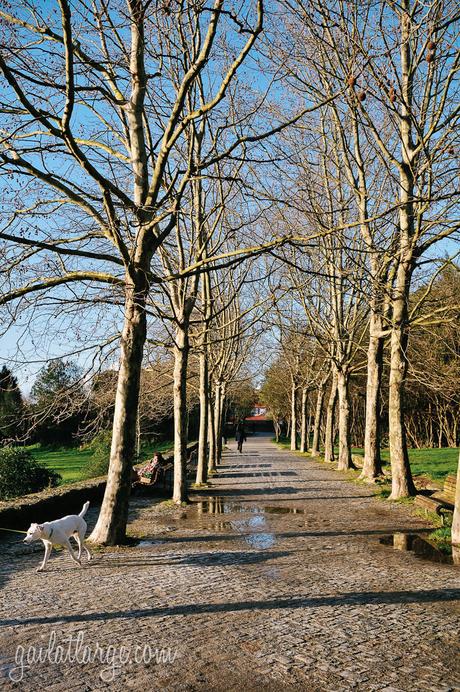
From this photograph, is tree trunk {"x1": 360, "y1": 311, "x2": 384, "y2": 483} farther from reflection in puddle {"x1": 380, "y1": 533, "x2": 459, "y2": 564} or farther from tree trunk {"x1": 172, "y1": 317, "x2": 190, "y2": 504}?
reflection in puddle {"x1": 380, "y1": 533, "x2": 459, "y2": 564}

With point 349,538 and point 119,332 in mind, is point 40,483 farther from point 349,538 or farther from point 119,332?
point 349,538

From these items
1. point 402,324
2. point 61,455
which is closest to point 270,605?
point 402,324

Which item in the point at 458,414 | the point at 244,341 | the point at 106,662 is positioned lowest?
the point at 106,662

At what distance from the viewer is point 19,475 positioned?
17.8 metres

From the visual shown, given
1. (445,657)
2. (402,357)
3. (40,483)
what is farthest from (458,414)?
(445,657)

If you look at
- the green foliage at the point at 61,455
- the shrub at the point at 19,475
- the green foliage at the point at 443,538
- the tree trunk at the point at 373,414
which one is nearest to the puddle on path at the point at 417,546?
the green foliage at the point at 443,538

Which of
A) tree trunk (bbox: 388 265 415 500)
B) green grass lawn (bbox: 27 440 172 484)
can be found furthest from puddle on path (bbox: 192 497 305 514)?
green grass lawn (bbox: 27 440 172 484)

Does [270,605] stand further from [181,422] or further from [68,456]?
[68,456]

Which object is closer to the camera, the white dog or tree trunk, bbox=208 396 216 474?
the white dog

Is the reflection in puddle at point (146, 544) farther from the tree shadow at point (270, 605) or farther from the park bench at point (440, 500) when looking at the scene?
the park bench at point (440, 500)

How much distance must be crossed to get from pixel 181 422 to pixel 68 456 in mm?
33235

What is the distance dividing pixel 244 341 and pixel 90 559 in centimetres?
3557

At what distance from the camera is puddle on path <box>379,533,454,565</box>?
917 centimetres

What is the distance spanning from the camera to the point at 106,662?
4961mm
